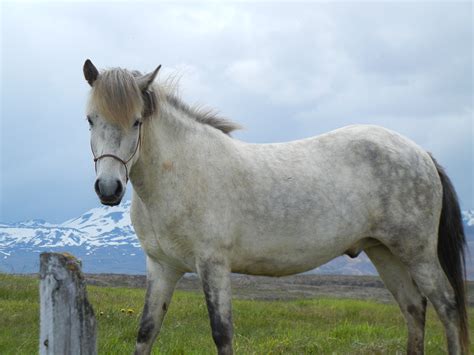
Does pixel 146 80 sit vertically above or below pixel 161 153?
above

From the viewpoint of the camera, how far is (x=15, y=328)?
7230 mm

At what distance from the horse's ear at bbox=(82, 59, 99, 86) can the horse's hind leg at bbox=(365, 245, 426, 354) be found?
3565mm

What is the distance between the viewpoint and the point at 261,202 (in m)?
5.11

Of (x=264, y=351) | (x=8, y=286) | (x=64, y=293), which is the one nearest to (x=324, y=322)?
(x=264, y=351)

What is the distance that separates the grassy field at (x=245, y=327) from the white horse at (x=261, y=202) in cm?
109

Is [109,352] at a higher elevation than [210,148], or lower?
lower

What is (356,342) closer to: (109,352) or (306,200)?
(306,200)

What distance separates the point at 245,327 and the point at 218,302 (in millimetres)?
4459

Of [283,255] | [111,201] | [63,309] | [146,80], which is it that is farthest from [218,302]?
[146,80]

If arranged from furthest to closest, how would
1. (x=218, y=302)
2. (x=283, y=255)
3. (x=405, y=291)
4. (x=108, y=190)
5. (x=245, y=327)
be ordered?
(x=245, y=327)
(x=405, y=291)
(x=283, y=255)
(x=218, y=302)
(x=108, y=190)

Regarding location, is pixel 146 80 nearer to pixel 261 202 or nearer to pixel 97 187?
pixel 97 187

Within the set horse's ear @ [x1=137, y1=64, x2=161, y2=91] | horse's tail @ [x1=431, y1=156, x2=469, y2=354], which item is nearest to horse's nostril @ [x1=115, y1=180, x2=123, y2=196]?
horse's ear @ [x1=137, y1=64, x2=161, y2=91]

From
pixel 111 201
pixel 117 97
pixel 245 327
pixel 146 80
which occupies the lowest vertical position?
pixel 245 327

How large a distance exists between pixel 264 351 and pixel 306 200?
6.54 feet
